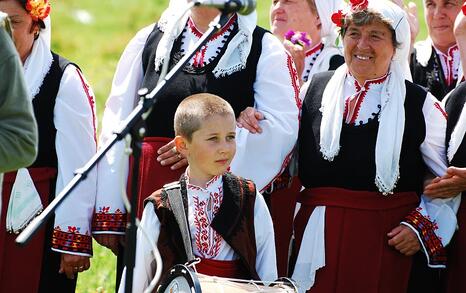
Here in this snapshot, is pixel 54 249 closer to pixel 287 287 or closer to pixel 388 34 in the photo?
pixel 287 287

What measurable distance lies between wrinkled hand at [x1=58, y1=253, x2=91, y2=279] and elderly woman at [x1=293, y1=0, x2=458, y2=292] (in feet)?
3.26

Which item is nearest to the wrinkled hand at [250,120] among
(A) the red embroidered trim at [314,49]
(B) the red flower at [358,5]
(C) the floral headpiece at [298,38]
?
(B) the red flower at [358,5]

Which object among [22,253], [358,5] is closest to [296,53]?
[358,5]

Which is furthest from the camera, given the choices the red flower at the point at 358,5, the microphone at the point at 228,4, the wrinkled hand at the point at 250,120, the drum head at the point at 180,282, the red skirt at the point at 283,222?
the red skirt at the point at 283,222

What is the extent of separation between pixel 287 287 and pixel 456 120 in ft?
4.85

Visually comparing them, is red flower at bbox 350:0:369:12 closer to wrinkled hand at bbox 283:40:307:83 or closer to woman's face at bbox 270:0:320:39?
wrinkled hand at bbox 283:40:307:83

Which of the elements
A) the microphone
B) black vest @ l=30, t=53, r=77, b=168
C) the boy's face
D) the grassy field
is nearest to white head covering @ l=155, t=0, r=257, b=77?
black vest @ l=30, t=53, r=77, b=168

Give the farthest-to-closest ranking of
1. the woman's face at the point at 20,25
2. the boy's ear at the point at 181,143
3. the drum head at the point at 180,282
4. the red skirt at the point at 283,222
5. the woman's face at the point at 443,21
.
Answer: the woman's face at the point at 443,21 → the red skirt at the point at 283,222 → the woman's face at the point at 20,25 → the boy's ear at the point at 181,143 → the drum head at the point at 180,282

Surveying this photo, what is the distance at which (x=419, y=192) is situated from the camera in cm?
604

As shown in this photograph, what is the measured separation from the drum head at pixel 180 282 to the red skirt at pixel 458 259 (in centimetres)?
168

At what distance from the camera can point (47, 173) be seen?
5938mm

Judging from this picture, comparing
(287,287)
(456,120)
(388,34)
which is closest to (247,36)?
(388,34)

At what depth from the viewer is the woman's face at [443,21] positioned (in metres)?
7.22

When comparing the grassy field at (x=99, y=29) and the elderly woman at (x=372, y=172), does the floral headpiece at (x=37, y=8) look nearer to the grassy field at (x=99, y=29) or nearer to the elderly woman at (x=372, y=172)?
the elderly woman at (x=372, y=172)
